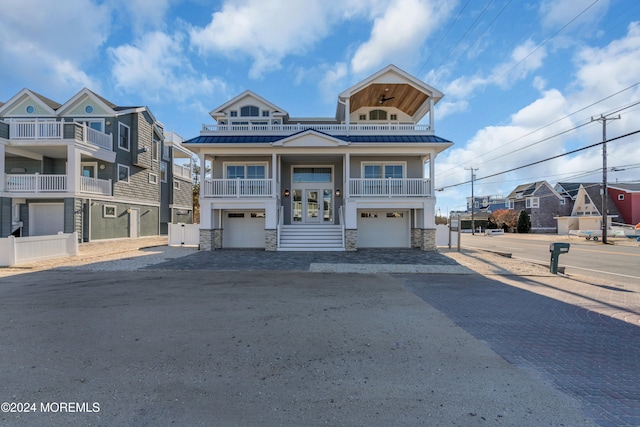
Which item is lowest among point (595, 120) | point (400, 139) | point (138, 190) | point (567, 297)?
point (567, 297)

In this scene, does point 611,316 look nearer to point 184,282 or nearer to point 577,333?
point 577,333

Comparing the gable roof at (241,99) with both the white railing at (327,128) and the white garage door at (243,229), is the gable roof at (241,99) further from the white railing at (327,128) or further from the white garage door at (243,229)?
the white garage door at (243,229)

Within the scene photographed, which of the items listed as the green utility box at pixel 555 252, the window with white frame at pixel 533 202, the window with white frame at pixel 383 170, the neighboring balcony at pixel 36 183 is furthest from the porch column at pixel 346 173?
the window with white frame at pixel 533 202

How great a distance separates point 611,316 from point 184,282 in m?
9.12

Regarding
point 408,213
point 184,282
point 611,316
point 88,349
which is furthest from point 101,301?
point 408,213

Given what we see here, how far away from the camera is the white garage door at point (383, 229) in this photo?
16500mm

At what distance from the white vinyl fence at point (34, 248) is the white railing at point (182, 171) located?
1560 cm

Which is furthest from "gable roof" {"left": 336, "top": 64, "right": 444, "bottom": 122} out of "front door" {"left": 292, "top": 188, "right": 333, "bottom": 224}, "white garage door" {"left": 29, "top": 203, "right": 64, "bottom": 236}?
"white garage door" {"left": 29, "top": 203, "right": 64, "bottom": 236}

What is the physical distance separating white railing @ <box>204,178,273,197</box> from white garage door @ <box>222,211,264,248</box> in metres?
1.56

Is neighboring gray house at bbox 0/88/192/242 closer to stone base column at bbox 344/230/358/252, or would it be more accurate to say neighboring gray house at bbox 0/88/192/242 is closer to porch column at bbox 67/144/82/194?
porch column at bbox 67/144/82/194

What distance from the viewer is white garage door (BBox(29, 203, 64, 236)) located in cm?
1809

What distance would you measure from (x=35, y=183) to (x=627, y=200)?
59.7m

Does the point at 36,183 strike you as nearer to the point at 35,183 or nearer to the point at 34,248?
the point at 35,183

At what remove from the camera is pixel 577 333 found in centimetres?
453
